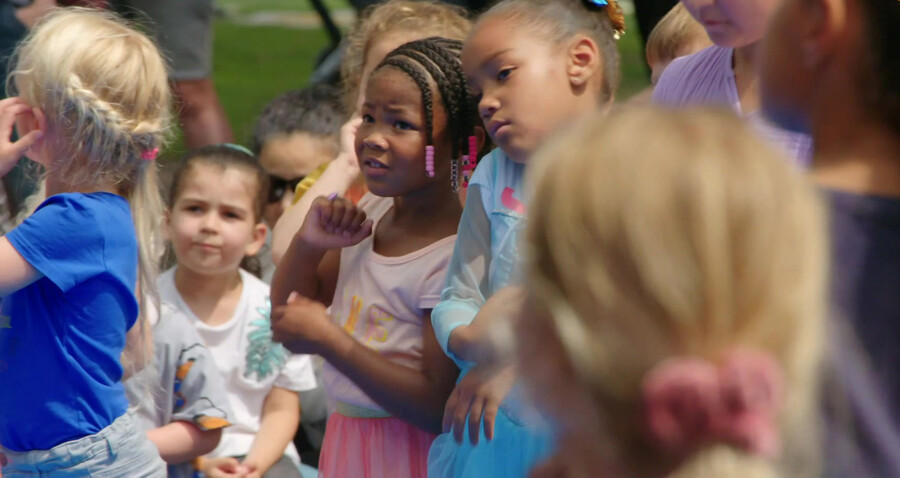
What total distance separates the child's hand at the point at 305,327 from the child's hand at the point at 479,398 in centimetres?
37

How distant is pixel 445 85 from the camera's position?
7.89ft

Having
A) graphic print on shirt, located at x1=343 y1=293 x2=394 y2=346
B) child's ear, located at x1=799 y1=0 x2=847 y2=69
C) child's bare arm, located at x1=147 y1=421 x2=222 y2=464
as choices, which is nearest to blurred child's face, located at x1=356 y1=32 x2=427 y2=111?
graphic print on shirt, located at x1=343 y1=293 x2=394 y2=346

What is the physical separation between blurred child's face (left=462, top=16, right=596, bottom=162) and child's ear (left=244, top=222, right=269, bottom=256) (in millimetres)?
1448

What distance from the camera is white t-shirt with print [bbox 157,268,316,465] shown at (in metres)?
3.30

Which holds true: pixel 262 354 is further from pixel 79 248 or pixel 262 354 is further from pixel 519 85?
pixel 519 85

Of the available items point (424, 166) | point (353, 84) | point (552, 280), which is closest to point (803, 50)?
point (552, 280)

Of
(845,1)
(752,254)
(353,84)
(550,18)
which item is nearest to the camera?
(752,254)

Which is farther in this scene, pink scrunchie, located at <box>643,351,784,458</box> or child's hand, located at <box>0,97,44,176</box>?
child's hand, located at <box>0,97,44,176</box>

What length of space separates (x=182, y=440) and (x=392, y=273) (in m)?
0.83

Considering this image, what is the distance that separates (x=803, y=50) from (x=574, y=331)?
553mm

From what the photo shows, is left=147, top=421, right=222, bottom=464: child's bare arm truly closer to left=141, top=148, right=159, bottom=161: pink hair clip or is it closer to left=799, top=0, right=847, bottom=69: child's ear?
left=141, top=148, right=159, bottom=161: pink hair clip

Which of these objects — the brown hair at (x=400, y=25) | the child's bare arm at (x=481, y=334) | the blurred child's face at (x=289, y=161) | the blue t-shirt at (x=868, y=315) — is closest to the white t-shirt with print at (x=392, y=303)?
the child's bare arm at (x=481, y=334)

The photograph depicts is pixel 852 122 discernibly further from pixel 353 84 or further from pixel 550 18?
pixel 353 84

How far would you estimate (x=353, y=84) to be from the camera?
325cm
